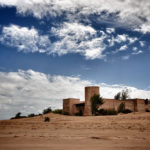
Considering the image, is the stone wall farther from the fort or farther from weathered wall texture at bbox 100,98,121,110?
weathered wall texture at bbox 100,98,121,110

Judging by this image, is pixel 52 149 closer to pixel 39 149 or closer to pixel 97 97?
pixel 39 149

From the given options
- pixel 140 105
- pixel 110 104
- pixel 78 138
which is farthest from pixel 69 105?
pixel 78 138

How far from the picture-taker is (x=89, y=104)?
3844 cm

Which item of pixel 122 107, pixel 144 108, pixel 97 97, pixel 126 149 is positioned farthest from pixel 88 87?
pixel 126 149

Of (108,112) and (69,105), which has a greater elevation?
(69,105)

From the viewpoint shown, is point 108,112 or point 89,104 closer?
point 108,112

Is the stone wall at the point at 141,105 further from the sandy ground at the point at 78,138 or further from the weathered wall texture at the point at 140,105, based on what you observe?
the sandy ground at the point at 78,138

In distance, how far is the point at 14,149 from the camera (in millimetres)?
3959

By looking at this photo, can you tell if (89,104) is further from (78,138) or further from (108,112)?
(78,138)

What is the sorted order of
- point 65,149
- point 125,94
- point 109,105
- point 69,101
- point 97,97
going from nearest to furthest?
point 65,149 → point 97,97 → point 109,105 → point 69,101 → point 125,94

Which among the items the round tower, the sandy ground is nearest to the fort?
the round tower

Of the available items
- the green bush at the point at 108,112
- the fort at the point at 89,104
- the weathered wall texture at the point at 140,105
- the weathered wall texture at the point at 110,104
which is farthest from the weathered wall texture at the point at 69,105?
the weathered wall texture at the point at 140,105

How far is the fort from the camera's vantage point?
126 ft

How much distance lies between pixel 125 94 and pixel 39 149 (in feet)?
164
